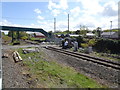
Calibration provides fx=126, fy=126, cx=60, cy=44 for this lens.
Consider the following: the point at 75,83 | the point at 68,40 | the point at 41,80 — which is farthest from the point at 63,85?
the point at 68,40

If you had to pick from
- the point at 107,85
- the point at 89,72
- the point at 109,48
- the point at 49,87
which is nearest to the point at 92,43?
the point at 109,48

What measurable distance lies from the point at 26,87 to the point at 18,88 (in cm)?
32

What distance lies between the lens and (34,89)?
16.8ft

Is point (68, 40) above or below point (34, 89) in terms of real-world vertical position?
above

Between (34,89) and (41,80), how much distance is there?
3.49 feet

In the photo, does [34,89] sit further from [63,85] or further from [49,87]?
[63,85]

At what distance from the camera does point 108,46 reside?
18812 mm

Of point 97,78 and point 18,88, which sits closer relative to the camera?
point 18,88

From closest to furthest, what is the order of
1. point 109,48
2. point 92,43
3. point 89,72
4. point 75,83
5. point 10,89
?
1. point 10,89
2. point 75,83
3. point 89,72
4. point 109,48
5. point 92,43

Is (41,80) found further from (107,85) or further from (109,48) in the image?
(109,48)

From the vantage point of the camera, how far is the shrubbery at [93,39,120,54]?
17297 mm

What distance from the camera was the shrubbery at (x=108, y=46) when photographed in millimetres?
17297

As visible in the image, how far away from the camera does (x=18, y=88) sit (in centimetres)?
514

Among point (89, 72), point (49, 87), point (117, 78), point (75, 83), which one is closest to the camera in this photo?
point (49, 87)
